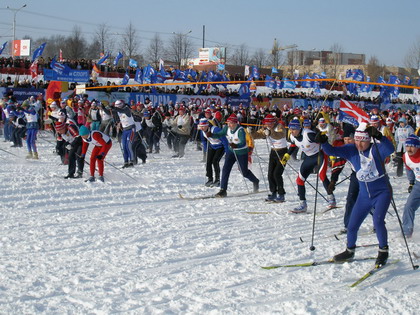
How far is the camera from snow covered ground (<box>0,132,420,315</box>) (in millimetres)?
4469

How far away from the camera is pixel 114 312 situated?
13.9 ft

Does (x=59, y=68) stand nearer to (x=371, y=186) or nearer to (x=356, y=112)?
(x=356, y=112)

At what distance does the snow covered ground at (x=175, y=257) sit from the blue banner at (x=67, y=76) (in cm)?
1166

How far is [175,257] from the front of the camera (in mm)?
5781

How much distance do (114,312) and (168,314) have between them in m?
0.46

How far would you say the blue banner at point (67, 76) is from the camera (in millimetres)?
20906

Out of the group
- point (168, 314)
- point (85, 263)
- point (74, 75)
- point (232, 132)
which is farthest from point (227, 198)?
point (74, 75)

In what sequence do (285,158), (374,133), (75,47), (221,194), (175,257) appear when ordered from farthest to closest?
1. (75,47)
2. (221,194)
3. (285,158)
4. (175,257)
5. (374,133)

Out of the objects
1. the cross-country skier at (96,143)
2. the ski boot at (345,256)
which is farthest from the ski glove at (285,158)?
the cross-country skier at (96,143)

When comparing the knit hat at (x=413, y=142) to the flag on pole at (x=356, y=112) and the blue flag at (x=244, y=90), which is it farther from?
the blue flag at (x=244, y=90)

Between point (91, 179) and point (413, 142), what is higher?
point (413, 142)

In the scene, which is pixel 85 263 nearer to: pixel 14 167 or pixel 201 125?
pixel 201 125

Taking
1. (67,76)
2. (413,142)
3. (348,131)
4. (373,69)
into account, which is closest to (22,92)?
(67,76)

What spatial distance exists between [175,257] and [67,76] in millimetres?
17275
